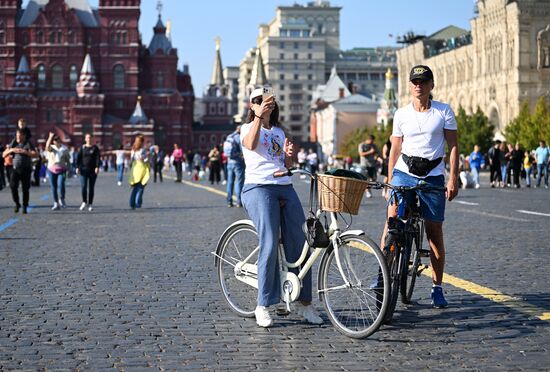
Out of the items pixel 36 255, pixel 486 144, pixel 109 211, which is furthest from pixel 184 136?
pixel 36 255

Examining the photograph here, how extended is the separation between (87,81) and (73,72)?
478cm

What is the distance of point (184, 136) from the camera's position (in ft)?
465

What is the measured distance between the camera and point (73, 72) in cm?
13275

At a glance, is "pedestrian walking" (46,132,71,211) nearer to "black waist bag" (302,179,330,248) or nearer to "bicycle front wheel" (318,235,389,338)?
"black waist bag" (302,179,330,248)

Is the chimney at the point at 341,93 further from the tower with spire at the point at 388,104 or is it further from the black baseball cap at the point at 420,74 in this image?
the black baseball cap at the point at 420,74

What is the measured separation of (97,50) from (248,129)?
413ft

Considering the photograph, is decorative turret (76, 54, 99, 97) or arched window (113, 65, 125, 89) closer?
decorative turret (76, 54, 99, 97)

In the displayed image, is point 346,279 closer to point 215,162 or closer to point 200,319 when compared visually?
point 200,319

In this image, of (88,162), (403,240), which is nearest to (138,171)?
(88,162)

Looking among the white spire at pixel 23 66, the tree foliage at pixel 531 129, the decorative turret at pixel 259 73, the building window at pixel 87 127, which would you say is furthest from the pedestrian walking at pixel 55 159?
the decorative turret at pixel 259 73

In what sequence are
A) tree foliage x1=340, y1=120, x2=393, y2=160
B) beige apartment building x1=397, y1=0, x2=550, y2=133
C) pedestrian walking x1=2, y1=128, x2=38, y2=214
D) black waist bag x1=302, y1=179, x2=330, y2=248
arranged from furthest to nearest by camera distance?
1. tree foliage x1=340, y1=120, x2=393, y2=160
2. beige apartment building x1=397, y1=0, x2=550, y2=133
3. pedestrian walking x1=2, y1=128, x2=38, y2=214
4. black waist bag x1=302, y1=179, x2=330, y2=248

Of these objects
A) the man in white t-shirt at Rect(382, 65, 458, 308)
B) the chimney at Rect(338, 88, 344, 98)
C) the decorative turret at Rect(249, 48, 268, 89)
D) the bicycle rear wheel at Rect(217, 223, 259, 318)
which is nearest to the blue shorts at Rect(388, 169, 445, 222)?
the man in white t-shirt at Rect(382, 65, 458, 308)

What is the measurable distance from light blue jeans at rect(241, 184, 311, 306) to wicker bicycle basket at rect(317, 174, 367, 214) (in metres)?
0.66

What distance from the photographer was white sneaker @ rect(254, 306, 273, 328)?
27.1 ft
